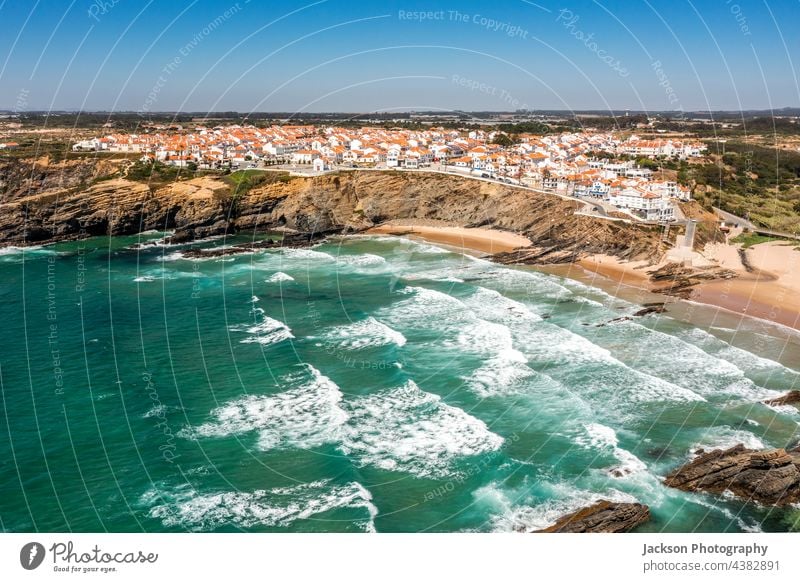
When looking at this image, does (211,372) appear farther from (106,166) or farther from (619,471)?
(106,166)

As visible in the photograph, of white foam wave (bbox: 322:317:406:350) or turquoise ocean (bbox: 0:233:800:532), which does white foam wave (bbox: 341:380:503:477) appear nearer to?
turquoise ocean (bbox: 0:233:800:532)

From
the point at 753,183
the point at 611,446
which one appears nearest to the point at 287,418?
the point at 611,446

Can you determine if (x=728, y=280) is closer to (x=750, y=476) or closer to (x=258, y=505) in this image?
(x=750, y=476)

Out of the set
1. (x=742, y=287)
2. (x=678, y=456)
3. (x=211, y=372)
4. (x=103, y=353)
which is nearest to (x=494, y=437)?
(x=678, y=456)

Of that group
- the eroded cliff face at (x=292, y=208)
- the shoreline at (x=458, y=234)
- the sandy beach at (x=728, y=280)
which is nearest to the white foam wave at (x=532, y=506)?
the sandy beach at (x=728, y=280)

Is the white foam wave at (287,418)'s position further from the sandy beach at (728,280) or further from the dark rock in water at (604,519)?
the sandy beach at (728,280)

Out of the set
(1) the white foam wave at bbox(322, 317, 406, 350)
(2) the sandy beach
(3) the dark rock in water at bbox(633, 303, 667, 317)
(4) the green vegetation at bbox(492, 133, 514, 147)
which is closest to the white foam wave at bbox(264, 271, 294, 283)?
(1) the white foam wave at bbox(322, 317, 406, 350)
